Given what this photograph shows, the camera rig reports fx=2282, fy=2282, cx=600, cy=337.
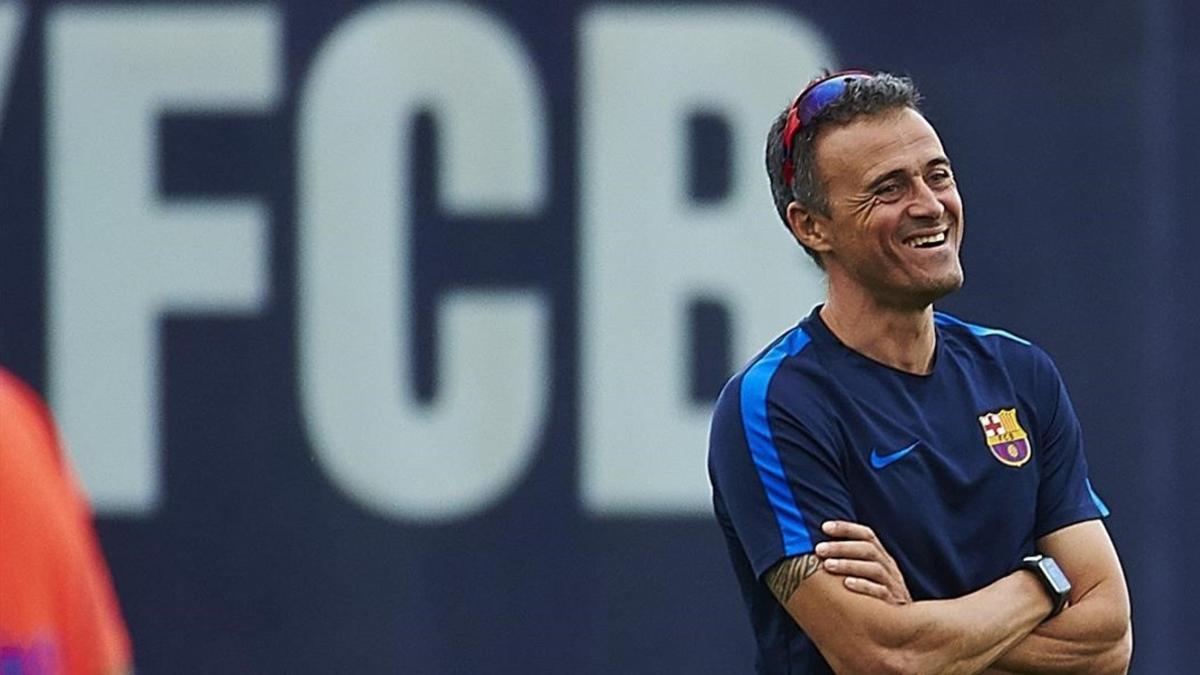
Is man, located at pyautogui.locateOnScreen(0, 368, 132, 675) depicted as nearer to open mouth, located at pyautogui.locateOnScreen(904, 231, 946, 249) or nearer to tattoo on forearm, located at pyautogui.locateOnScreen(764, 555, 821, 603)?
tattoo on forearm, located at pyautogui.locateOnScreen(764, 555, 821, 603)

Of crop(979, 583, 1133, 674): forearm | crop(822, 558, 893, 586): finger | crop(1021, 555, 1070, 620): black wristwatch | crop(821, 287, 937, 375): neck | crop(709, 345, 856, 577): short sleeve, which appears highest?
crop(821, 287, 937, 375): neck

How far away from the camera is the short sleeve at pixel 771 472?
3.03 metres

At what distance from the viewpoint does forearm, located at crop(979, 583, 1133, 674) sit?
3.08 metres

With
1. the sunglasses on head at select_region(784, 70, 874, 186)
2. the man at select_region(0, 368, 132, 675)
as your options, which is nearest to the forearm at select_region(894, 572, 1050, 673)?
the sunglasses on head at select_region(784, 70, 874, 186)

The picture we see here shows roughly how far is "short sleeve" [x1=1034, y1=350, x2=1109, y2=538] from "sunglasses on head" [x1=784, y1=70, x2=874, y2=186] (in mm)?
462

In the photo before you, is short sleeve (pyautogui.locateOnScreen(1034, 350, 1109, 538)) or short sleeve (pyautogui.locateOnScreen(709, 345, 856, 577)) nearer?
short sleeve (pyautogui.locateOnScreen(709, 345, 856, 577))

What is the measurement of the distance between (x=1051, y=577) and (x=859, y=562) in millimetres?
286

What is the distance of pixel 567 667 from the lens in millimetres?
4980

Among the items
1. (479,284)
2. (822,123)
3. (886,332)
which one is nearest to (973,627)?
(886,332)

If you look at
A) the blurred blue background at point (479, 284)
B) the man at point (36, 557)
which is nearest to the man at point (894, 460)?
the man at point (36, 557)

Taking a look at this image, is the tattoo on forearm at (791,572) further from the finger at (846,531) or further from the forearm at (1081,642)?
the forearm at (1081,642)

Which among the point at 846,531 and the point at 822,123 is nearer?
the point at 846,531

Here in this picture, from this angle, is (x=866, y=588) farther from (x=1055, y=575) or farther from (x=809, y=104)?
(x=809, y=104)

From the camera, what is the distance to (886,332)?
3.17m
